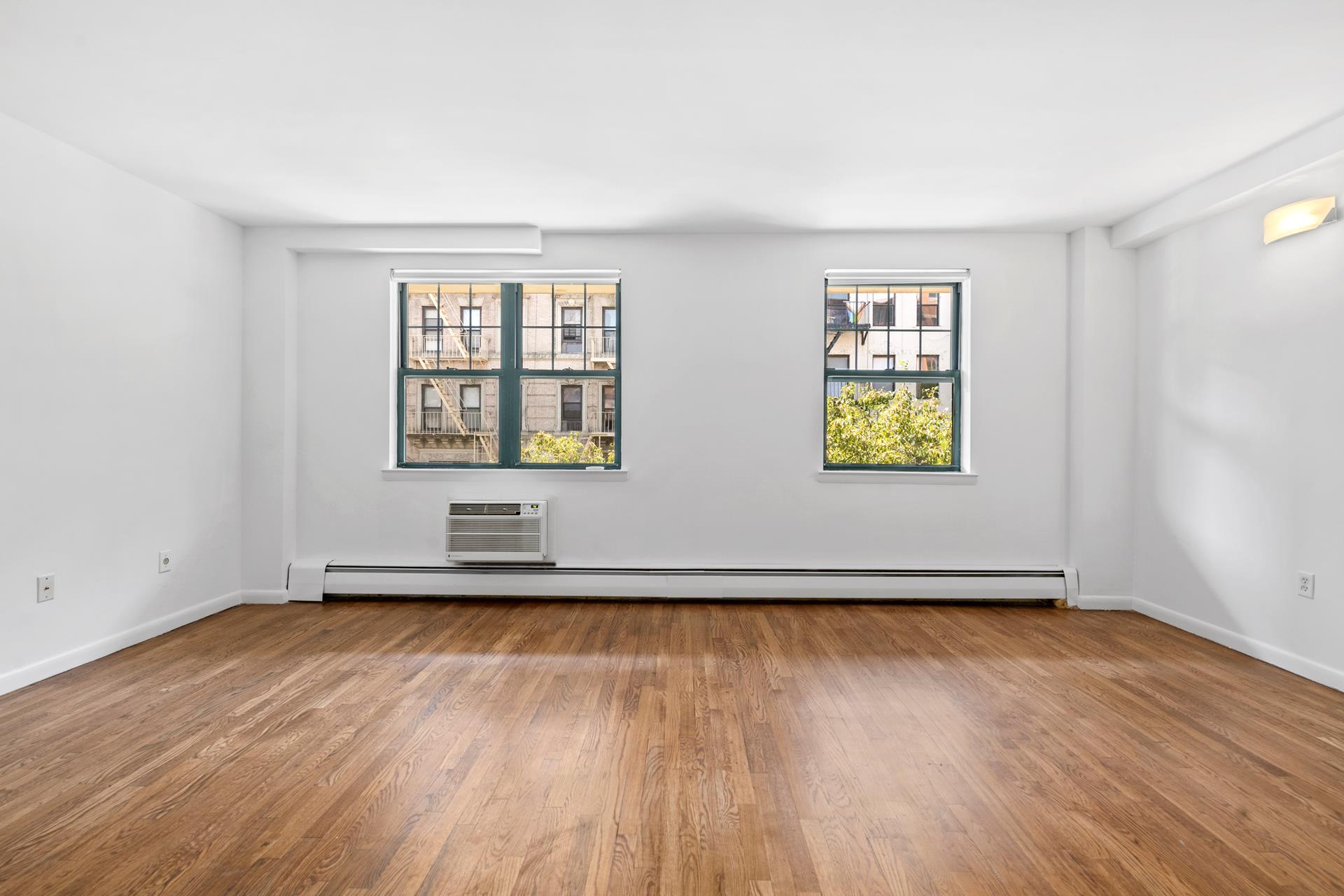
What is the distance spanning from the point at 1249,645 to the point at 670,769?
3.38 meters

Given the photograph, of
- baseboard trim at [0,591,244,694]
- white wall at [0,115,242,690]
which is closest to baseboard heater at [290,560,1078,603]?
baseboard trim at [0,591,244,694]

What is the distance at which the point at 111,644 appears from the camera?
Result: 3.74 meters

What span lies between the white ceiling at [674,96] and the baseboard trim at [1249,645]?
2.50m

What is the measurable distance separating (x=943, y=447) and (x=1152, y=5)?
144 inches

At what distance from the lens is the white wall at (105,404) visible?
128 inches

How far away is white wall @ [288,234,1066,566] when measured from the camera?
5020mm

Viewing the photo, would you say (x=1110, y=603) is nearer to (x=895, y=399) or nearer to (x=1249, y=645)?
(x=1249, y=645)

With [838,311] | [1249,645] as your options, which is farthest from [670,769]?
[838,311]

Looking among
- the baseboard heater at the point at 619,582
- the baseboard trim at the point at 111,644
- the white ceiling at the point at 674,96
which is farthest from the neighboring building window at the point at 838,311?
the baseboard trim at the point at 111,644

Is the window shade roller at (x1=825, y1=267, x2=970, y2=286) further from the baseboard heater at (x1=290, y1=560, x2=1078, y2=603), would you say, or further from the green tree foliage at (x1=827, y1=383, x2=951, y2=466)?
the baseboard heater at (x1=290, y1=560, x2=1078, y2=603)

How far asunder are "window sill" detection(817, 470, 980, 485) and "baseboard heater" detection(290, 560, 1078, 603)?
0.61 m

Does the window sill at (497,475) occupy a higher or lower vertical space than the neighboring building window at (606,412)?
lower

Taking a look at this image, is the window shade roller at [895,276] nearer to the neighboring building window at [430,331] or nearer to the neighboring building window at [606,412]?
the neighboring building window at [606,412]

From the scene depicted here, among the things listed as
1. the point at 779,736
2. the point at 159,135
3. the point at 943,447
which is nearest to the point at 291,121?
the point at 159,135
